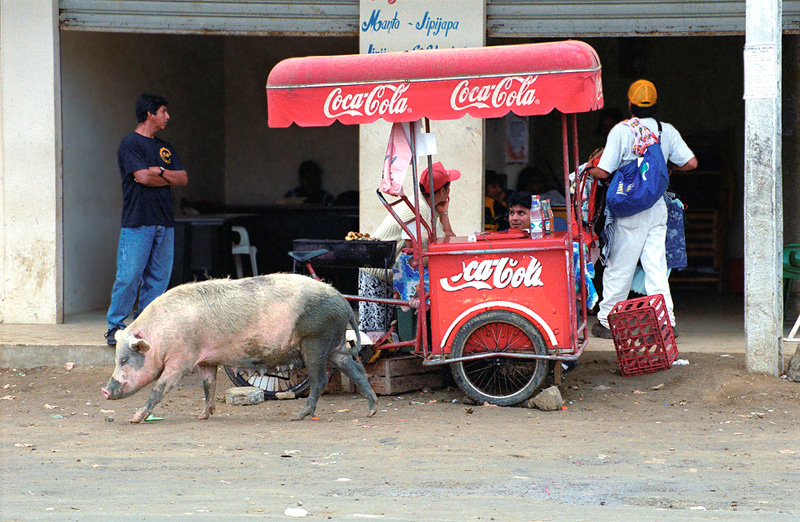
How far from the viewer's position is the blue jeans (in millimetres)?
7699

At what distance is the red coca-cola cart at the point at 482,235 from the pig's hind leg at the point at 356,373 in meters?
0.43

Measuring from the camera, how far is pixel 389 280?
7.12 metres

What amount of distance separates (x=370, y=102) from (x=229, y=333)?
→ 5.59 ft

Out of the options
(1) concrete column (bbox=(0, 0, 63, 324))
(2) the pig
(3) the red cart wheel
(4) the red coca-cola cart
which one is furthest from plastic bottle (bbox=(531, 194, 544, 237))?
(1) concrete column (bbox=(0, 0, 63, 324))

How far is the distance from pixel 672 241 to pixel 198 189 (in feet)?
26.7

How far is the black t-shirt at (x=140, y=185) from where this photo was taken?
766 centimetres

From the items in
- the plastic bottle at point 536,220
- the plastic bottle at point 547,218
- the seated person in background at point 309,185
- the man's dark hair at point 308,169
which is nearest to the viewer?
the plastic bottle at point 536,220

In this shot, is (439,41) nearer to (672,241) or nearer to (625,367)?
(672,241)

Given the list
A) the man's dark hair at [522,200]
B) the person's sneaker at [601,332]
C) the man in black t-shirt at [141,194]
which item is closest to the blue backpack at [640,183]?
the man's dark hair at [522,200]

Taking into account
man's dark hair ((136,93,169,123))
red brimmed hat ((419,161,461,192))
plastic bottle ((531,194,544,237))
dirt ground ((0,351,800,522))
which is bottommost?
dirt ground ((0,351,800,522))

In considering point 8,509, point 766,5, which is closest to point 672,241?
point 766,5

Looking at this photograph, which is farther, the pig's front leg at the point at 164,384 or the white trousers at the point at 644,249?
the white trousers at the point at 644,249

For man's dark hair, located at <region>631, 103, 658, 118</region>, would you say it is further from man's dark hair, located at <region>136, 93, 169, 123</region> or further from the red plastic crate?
man's dark hair, located at <region>136, 93, 169, 123</region>

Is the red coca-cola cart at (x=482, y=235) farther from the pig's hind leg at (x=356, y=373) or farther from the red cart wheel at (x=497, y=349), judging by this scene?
the pig's hind leg at (x=356, y=373)
